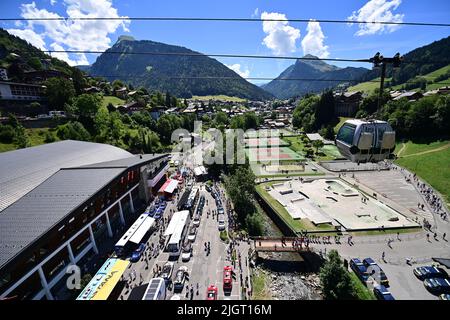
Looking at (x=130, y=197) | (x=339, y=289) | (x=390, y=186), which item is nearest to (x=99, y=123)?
(x=130, y=197)

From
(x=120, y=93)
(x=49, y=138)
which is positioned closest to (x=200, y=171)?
(x=49, y=138)

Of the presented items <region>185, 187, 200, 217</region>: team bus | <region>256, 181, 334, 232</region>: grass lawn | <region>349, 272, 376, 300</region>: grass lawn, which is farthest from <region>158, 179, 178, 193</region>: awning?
<region>349, 272, 376, 300</region>: grass lawn

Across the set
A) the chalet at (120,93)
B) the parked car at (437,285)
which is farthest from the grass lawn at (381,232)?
the chalet at (120,93)

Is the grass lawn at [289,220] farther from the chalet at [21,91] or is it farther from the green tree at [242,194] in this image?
the chalet at [21,91]

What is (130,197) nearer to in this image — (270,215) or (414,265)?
(270,215)

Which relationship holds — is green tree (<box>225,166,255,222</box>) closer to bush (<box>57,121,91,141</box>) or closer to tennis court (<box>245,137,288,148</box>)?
bush (<box>57,121,91,141</box>)
